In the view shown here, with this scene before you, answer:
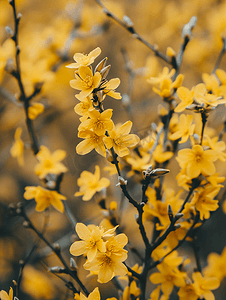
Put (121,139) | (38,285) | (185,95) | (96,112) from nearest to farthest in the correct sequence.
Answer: (96,112) < (121,139) < (185,95) < (38,285)

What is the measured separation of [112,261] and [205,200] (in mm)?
427

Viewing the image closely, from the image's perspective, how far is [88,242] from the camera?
31.9 inches

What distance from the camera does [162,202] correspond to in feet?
3.30

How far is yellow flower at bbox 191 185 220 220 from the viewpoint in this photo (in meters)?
0.89

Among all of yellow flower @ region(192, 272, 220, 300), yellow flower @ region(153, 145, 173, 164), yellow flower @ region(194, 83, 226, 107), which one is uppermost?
yellow flower @ region(194, 83, 226, 107)

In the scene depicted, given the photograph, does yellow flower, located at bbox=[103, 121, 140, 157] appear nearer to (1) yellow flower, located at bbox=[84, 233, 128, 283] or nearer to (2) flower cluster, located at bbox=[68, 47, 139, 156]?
(2) flower cluster, located at bbox=[68, 47, 139, 156]

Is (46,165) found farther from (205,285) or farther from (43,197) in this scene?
(205,285)

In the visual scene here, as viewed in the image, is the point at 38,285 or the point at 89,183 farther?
the point at 38,285

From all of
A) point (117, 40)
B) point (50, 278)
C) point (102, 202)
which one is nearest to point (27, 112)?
point (102, 202)

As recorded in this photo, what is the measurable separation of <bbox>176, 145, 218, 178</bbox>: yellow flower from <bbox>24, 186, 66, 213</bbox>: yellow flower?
23.4 inches

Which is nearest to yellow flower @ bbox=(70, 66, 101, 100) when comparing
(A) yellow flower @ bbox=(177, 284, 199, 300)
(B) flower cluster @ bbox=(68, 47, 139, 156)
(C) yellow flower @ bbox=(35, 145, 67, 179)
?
(B) flower cluster @ bbox=(68, 47, 139, 156)

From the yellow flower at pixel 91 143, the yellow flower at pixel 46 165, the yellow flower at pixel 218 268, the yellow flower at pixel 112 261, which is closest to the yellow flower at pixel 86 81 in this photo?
the yellow flower at pixel 91 143

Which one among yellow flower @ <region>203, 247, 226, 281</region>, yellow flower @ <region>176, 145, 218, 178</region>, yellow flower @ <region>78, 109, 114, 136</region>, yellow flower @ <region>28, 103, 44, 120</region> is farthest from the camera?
yellow flower @ <region>203, 247, 226, 281</region>

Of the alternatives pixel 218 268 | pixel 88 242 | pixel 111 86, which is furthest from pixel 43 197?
pixel 218 268
